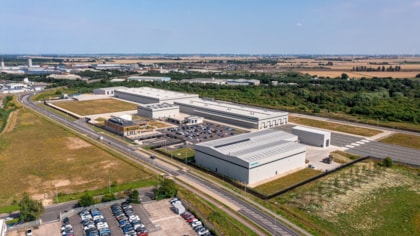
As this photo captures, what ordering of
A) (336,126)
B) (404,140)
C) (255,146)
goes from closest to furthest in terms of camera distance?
(255,146)
(404,140)
(336,126)

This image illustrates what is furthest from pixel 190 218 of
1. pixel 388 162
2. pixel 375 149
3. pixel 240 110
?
pixel 240 110

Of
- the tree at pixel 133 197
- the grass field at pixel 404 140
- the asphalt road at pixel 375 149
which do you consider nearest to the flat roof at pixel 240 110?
the asphalt road at pixel 375 149

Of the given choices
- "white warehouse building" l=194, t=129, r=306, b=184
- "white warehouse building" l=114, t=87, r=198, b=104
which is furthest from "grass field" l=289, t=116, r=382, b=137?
"white warehouse building" l=114, t=87, r=198, b=104

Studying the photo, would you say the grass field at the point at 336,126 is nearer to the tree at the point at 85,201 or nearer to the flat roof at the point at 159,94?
the flat roof at the point at 159,94

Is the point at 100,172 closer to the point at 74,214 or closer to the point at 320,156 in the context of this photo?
the point at 74,214

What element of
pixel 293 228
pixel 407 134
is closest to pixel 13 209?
pixel 293 228

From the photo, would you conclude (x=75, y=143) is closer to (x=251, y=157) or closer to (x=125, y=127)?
(x=125, y=127)

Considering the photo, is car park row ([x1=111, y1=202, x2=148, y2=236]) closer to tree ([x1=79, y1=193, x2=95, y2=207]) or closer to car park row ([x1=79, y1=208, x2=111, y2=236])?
car park row ([x1=79, y1=208, x2=111, y2=236])
